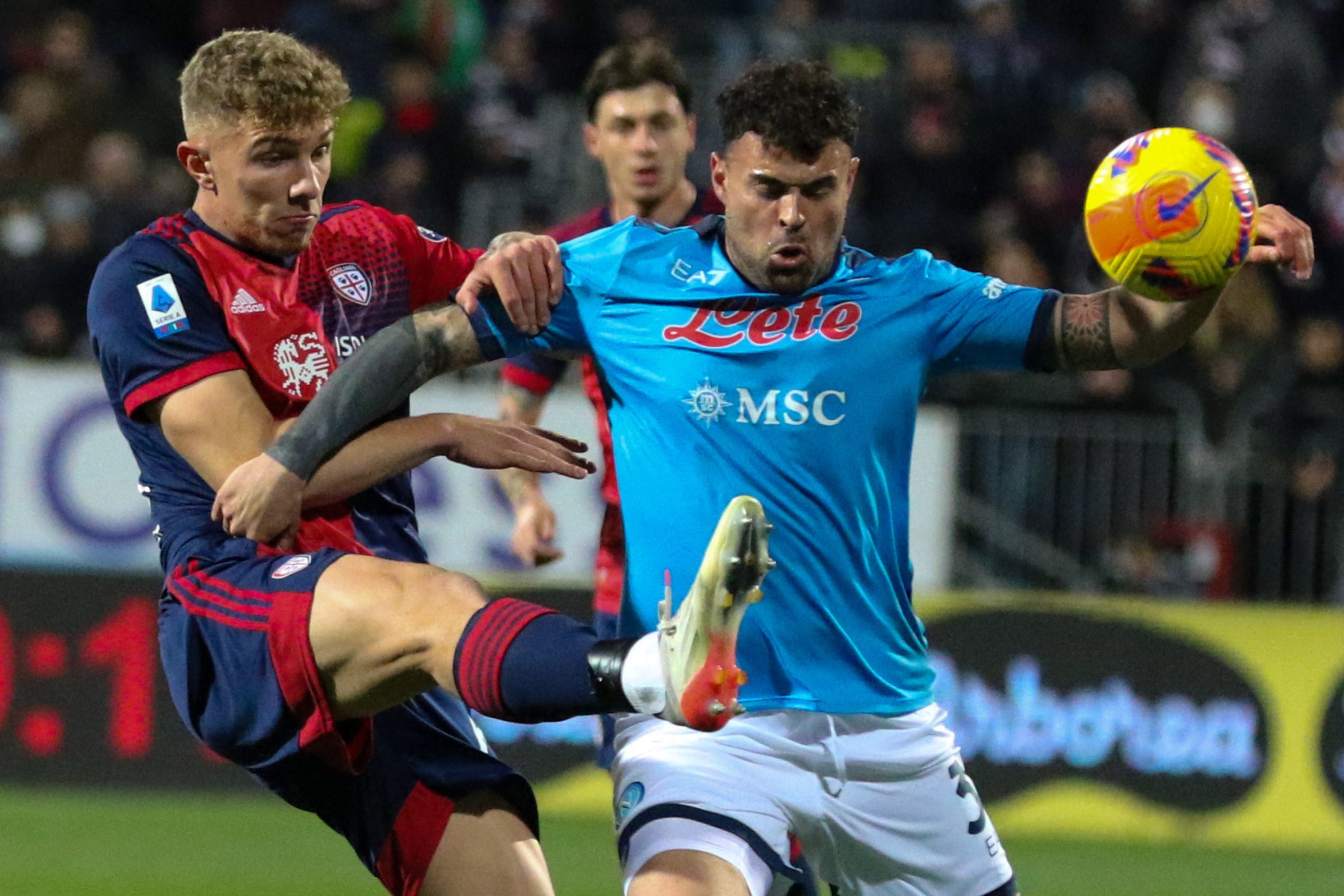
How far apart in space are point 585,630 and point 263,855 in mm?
5560

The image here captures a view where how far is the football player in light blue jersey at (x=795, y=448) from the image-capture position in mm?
4641

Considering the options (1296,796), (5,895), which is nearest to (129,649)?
(5,895)

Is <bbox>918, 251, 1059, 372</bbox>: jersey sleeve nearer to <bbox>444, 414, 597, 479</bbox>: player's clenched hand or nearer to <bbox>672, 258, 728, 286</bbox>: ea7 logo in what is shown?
<bbox>672, 258, 728, 286</bbox>: ea7 logo

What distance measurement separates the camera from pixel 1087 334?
467 cm

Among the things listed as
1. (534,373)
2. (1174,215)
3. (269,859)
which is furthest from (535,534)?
(269,859)

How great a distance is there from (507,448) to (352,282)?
0.65 meters

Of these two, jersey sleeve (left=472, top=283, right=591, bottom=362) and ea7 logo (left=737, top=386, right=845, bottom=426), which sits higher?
jersey sleeve (left=472, top=283, right=591, bottom=362)

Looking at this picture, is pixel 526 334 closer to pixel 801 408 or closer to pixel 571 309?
pixel 571 309

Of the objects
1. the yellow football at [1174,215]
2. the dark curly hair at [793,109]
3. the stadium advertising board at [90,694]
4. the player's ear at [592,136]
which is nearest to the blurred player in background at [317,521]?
the dark curly hair at [793,109]

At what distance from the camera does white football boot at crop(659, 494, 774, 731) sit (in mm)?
4031

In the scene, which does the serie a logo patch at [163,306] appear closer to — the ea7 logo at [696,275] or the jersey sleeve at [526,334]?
the jersey sleeve at [526,334]

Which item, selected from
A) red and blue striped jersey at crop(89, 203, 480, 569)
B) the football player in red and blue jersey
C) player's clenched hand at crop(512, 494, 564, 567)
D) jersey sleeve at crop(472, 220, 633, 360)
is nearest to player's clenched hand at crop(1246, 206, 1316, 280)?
jersey sleeve at crop(472, 220, 633, 360)

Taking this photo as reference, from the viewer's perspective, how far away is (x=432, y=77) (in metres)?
14.7

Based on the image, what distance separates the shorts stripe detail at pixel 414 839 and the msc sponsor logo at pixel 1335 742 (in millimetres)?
7080
